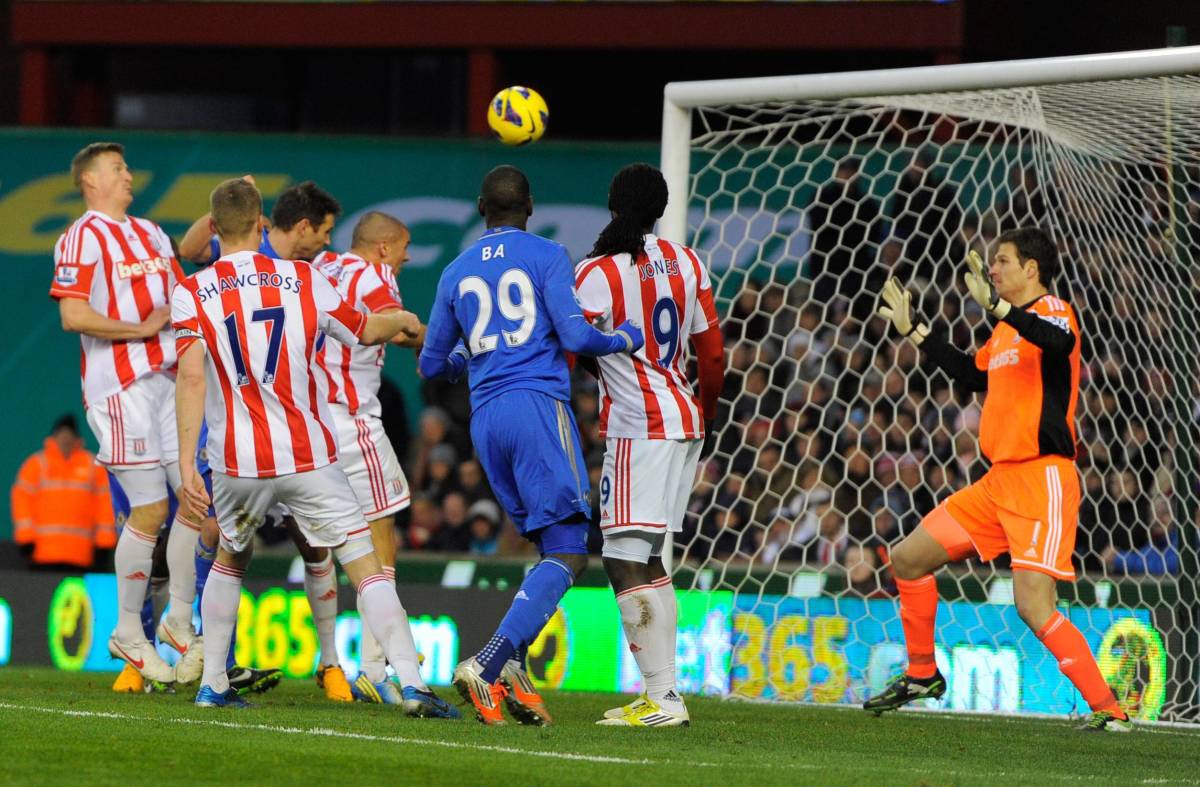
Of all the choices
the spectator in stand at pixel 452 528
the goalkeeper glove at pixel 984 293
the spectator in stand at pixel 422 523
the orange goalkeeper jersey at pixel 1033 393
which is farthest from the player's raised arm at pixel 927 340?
the spectator in stand at pixel 422 523

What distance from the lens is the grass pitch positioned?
4965 millimetres

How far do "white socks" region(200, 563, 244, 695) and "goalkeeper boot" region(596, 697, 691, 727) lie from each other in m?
1.46

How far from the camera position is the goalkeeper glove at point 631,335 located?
636 centimetres

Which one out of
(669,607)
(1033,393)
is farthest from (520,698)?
(1033,393)

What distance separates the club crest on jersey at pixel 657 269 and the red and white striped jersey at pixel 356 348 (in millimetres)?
1422

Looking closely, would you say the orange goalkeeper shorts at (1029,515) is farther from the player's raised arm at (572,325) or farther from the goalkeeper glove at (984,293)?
the player's raised arm at (572,325)

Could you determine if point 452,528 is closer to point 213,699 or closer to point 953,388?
point 953,388

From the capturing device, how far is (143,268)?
25.3 feet

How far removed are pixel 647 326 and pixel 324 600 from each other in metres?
2.01

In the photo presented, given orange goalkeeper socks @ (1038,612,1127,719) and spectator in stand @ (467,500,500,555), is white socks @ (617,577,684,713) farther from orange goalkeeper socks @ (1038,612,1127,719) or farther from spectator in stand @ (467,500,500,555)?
spectator in stand @ (467,500,500,555)

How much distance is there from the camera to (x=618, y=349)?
20.8ft

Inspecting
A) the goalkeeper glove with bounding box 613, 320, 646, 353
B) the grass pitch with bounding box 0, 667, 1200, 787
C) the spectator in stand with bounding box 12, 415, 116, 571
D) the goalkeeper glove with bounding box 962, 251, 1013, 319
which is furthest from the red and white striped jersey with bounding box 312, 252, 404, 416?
the spectator in stand with bounding box 12, 415, 116, 571

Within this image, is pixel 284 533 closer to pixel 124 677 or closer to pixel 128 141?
pixel 128 141

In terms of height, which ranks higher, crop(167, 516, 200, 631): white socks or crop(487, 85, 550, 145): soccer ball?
crop(487, 85, 550, 145): soccer ball
